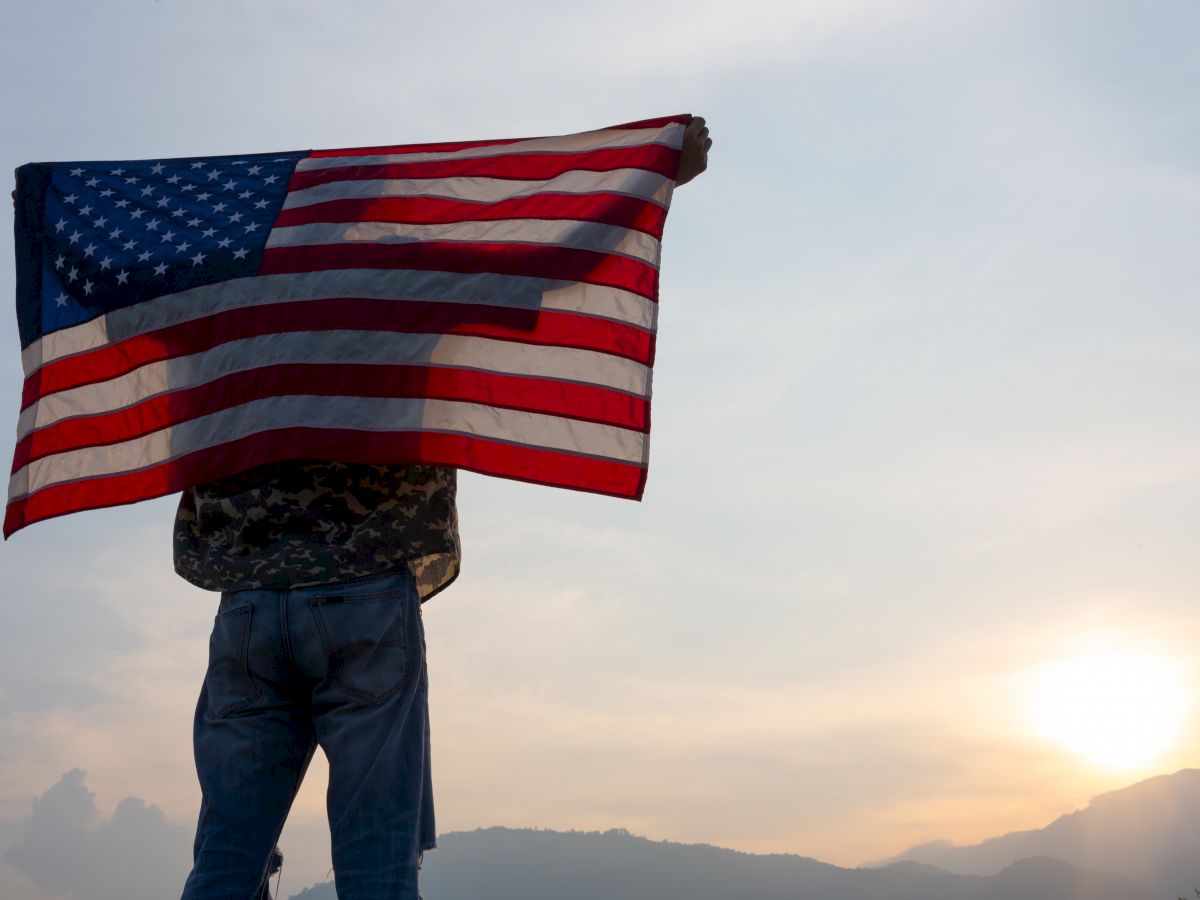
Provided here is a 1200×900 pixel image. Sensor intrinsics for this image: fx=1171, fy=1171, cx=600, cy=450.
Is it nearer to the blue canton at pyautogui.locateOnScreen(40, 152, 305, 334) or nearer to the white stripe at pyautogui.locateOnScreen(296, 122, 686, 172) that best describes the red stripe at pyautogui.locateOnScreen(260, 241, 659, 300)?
the blue canton at pyautogui.locateOnScreen(40, 152, 305, 334)

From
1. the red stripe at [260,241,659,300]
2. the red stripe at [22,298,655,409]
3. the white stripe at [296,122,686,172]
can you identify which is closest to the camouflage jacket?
the red stripe at [22,298,655,409]

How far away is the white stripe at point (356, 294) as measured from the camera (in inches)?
212

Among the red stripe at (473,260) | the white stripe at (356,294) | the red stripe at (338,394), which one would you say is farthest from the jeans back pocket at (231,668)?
the red stripe at (473,260)

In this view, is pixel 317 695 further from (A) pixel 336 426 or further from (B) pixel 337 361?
(B) pixel 337 361

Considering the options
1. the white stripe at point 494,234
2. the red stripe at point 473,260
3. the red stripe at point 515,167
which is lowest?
the red stripe at point 473,260

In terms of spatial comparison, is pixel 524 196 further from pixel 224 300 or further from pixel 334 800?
pixel 334 800

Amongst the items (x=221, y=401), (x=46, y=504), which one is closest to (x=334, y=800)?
(x=221, y=401)

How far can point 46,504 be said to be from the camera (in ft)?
18.9

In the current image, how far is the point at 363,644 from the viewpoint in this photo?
408 centimetres

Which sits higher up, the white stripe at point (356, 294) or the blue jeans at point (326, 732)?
the white stripe at point (356, 294)

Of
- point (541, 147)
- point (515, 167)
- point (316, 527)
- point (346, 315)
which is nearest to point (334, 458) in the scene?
point (316, 527)

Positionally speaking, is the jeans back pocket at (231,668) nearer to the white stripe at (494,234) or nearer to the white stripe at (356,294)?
the white stripe at (356,294)

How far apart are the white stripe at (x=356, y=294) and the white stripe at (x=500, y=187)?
2.06 ft

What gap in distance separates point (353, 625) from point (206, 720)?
72cm
